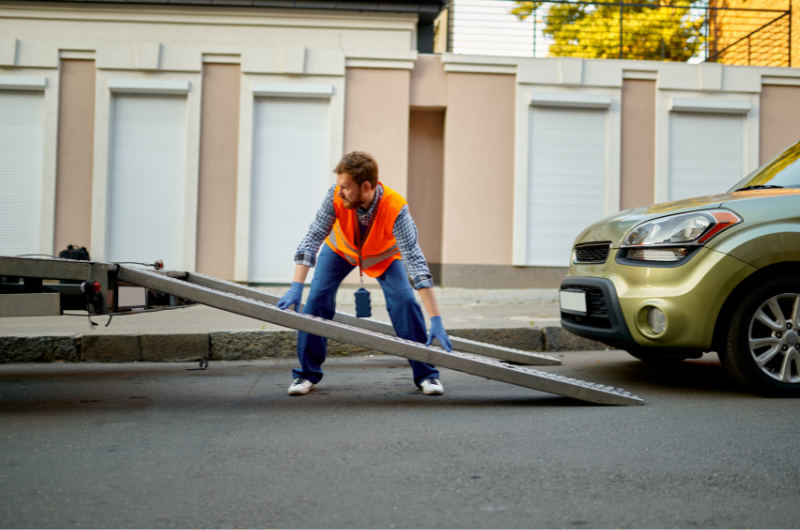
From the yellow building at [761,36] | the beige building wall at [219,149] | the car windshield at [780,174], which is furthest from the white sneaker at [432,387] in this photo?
the yellow building at [761,36]

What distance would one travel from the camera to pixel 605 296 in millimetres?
4059

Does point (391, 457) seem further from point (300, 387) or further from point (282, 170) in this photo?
point (282, 170)

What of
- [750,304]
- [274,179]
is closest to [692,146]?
[274,179]

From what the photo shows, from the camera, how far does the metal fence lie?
11828 mm

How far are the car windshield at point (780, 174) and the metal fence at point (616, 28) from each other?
7.29 meters

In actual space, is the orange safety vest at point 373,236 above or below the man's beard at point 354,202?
below

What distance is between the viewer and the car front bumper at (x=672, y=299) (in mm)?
3748

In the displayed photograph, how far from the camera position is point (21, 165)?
11.0m

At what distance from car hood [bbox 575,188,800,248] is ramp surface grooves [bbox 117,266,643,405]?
3.43ft

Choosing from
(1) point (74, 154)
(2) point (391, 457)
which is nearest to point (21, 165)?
(1) point (74, 154)

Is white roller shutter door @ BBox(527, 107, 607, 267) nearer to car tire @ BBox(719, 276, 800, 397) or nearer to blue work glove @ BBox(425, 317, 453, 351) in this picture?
car tire @ BBox(719, 276, 800, 397)

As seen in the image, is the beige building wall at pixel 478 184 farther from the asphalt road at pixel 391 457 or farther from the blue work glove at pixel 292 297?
the blue work glove at pixel 292 297

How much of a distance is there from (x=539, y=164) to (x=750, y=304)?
795 centimetres

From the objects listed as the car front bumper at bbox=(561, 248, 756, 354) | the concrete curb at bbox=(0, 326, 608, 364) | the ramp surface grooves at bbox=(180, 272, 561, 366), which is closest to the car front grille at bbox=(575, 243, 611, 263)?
the car front bumper at bbox=(561, 248, 756, 354)
